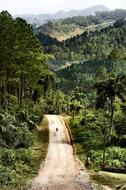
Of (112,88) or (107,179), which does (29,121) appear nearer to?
(112,88)

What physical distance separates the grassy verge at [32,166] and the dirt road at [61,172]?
0.66m

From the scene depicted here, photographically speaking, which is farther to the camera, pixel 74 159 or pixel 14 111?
pixel 14 111

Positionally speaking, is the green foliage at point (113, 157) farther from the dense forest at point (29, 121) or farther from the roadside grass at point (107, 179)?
the roadside grass at point (107, 179)

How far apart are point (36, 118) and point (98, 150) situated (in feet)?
71.7

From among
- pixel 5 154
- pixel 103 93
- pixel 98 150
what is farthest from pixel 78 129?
pixel 5 154

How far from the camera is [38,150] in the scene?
61.7 metres

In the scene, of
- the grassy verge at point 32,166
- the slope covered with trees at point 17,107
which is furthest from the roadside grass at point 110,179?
the slope covered with trees at point 17,107

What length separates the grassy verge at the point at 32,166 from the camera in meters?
42.8

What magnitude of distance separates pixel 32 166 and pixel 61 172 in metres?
3.93

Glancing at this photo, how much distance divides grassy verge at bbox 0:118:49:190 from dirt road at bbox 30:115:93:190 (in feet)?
2.16

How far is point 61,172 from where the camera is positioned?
162 feet

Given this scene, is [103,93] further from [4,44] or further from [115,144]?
[4,44]

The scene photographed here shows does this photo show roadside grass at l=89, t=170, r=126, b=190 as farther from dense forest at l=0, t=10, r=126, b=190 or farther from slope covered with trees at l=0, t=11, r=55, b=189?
slope covered with trees at l=0, t=11, r=55, b=189

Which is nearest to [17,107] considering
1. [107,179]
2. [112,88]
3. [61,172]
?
[112,88]
